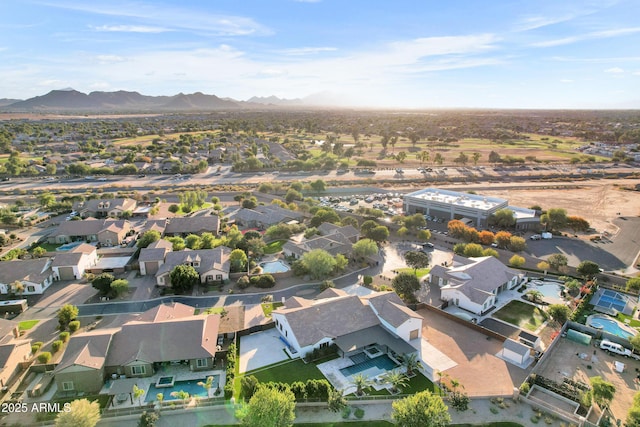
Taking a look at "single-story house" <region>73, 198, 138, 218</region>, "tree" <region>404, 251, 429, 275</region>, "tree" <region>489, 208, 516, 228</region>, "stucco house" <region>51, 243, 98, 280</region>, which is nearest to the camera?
"stucco house" <region>51, 243, 98, 280</region>

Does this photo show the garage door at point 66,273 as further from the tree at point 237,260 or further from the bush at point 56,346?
the tree at point 237,260

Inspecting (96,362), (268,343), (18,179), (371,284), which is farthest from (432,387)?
(18,179)

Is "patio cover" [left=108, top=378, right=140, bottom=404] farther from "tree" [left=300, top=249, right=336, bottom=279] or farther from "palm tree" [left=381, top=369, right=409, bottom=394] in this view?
"tree" [left=300, top=249, right=336, bottom=279]

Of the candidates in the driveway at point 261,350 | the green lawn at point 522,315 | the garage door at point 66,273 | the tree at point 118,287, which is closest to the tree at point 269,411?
the driveway at point 261,350

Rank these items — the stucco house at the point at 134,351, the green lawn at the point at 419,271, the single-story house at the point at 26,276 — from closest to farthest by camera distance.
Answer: the stucco house at the point at 134,351 < the single-story house at the point at 26,276 < the green lawn at the point at 419,271

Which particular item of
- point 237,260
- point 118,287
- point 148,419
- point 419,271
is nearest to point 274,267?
point 237,260

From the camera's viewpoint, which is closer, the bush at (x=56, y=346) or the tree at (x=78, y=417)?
the tree at (x=78, y=417)

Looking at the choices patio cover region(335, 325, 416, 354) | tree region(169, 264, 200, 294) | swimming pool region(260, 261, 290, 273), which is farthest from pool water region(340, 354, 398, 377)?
tree region(169, 264, 200, 294)

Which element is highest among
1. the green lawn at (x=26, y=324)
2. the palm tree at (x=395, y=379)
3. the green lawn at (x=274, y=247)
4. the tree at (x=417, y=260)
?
the tree at (x=417, y=260)
